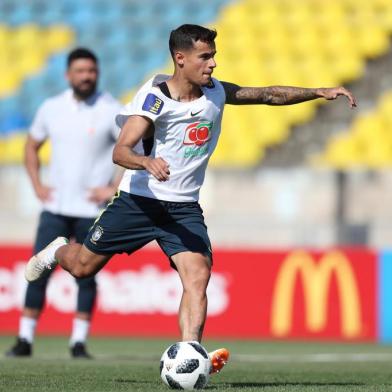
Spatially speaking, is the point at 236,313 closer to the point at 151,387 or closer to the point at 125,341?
the point at 125,341

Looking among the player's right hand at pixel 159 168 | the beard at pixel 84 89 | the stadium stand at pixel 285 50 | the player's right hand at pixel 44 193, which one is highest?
the stadium stand at pixel 285 50

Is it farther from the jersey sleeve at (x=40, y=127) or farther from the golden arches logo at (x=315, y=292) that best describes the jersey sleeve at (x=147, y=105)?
the golden arches logo at (x=315, y=292)

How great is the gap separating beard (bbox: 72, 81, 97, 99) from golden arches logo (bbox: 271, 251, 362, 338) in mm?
4702

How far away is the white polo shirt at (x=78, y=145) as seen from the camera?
9742 millimetres

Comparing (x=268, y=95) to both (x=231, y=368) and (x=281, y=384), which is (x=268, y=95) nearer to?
(x=281, y=384)

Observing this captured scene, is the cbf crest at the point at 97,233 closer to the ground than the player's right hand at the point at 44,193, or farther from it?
closer to the ground

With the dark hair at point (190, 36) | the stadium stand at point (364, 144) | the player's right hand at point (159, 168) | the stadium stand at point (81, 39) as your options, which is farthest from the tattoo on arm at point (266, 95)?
the stadium stand at point (81, 39)

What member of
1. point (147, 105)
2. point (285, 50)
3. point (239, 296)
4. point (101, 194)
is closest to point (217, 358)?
point (147, 105)

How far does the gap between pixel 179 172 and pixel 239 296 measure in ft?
22.7

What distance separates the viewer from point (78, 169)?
981cm

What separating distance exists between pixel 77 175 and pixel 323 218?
18.7 ft

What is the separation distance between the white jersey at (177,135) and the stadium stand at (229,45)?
929cm

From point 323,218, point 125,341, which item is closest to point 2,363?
point 125,341

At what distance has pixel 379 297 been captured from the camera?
13.6m
